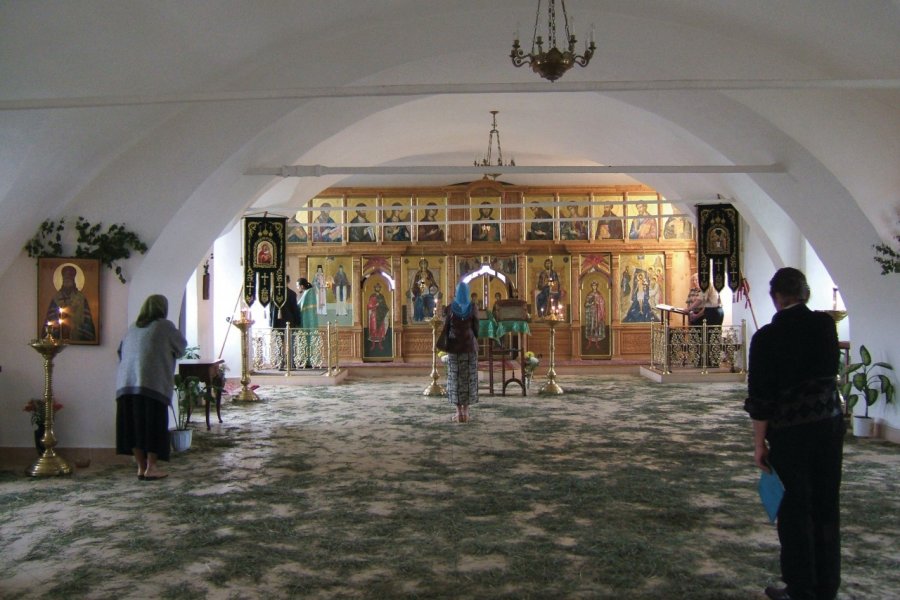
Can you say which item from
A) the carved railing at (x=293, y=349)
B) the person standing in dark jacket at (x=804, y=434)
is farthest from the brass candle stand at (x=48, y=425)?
the carved railing at (x=293, y=349)

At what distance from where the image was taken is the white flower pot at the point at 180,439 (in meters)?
7.82

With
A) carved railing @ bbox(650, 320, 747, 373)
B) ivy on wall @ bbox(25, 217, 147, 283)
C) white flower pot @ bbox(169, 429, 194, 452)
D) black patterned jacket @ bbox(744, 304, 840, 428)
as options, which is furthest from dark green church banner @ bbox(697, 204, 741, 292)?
black patterned jacket @ bbox(744, 304, 840, 428)

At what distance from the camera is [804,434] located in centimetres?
368

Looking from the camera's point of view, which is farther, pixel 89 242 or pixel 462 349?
pixel 462 349

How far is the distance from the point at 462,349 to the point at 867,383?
14.3 feet

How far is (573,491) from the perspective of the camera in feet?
20.3

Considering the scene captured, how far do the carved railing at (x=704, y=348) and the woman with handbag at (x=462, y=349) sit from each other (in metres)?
5.81

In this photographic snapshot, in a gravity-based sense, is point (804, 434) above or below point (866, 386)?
above

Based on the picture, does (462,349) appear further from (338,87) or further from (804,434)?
(804,434)

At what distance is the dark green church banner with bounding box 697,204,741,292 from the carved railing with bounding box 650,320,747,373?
6.96ft

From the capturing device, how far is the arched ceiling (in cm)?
589

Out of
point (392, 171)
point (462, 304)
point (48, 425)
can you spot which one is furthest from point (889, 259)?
point (48, 425)

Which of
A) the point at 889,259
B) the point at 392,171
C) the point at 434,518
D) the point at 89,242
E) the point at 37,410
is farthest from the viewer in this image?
the point at 392,171

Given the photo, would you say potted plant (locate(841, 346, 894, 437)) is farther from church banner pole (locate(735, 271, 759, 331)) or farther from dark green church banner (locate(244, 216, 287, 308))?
dark green church banner (locate(244, 216, 287, 308))
